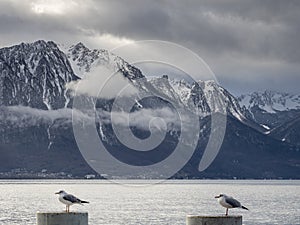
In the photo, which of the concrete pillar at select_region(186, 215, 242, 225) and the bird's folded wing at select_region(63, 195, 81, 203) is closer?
the concrete pillar at select_region(186, 215, 242, 225)

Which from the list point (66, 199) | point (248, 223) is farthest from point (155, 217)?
point (66, 199)

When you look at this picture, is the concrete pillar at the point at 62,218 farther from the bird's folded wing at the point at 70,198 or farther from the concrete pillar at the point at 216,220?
the concrete pillar at the point at 216,220

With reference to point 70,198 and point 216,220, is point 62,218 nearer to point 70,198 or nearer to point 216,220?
point 70,198

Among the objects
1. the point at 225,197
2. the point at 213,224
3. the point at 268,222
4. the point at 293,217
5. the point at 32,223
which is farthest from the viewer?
the point at 293,217

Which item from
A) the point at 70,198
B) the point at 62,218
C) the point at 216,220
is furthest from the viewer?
the point at 70,198

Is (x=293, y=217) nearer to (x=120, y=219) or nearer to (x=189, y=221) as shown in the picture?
(x=120, y=219)

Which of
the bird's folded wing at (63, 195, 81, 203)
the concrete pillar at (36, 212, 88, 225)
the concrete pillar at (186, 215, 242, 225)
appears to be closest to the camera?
the concrete pillar at (186, 215, 242, 225)

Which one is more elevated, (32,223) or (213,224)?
(213,224)

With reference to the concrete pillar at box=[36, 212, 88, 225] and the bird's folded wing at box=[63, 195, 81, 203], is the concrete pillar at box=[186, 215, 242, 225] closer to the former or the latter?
the concrete pillar at box=[36, 212, 88, 225]

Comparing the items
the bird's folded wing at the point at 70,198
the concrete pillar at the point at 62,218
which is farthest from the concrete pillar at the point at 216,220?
the bird's folded wing at the point at 70,198

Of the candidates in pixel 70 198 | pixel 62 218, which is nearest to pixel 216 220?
pixel 62 218

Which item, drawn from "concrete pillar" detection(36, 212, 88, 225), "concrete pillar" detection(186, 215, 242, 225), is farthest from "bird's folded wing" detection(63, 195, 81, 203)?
"concrete pillar" detection(186, 215, 242, 225)

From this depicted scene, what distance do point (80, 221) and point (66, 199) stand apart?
4482 millimetres

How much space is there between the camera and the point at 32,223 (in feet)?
444
